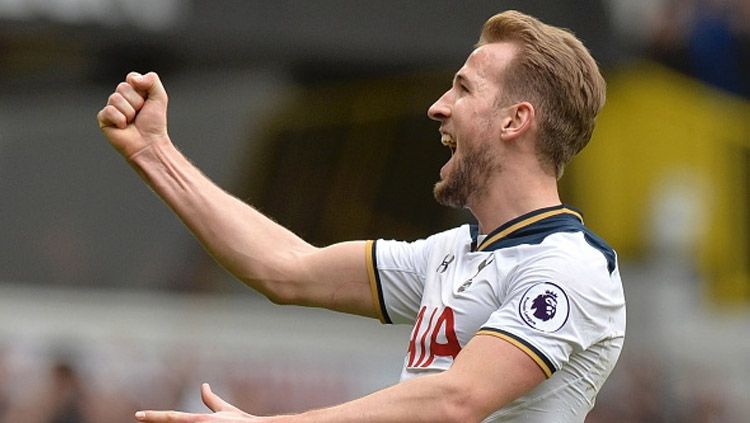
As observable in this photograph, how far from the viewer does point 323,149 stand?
17.0 metres

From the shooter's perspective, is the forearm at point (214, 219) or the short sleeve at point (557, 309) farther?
the forearm at point (214, 219)

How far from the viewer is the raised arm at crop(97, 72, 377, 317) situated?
5.84 meters

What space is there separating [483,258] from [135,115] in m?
1.36

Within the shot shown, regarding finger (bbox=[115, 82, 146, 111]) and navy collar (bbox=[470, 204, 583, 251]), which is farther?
finger (bbox=[115, 82, 146, 111])

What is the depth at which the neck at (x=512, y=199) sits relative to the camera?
5406 mm

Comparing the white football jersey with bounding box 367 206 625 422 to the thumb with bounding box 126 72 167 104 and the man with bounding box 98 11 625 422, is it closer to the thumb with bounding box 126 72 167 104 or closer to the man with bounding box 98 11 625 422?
the man with bounding box 98 11 625 422

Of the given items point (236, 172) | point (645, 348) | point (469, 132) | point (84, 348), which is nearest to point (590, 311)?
point (469, 132)

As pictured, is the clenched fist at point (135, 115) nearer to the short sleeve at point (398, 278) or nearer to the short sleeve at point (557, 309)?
the short sleeve at point (398, 278)

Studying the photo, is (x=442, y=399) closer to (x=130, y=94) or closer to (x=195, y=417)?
(x=195, y=417)

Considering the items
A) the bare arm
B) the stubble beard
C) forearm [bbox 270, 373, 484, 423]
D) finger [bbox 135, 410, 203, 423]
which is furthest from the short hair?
finger [bbox 135, 410, 203, 423]

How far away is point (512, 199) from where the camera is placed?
541 centimetres

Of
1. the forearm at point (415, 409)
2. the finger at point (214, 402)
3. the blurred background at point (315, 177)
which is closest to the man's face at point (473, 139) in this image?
the forearm at point (415, 409)

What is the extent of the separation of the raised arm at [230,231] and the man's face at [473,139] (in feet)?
1.86

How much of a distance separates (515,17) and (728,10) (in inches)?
478
